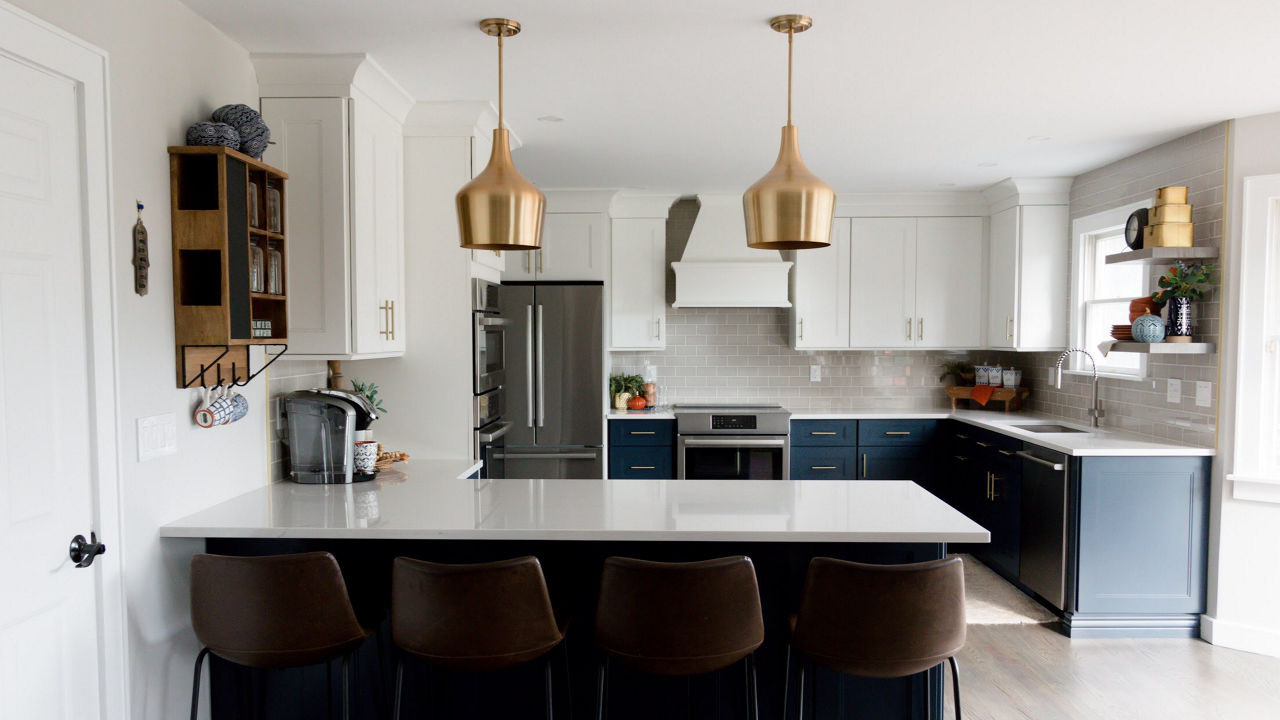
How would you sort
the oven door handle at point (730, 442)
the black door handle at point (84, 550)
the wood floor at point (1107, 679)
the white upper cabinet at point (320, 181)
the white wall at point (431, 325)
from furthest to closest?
the oven door handle at point (730, 442)
the white wall at point (431, 325)
the wood floor at point (1107, 679)
the white upper cabinet at point (320, 181)
the black door handle at point (84, 550)

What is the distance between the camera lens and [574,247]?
5258mm

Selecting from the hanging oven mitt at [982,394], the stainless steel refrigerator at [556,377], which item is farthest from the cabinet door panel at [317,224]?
the hanging oven mitt at [982,394]

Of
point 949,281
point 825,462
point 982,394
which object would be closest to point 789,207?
point 825,462

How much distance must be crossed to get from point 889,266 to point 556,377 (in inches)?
95.9

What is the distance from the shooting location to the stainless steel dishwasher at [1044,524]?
3.83m

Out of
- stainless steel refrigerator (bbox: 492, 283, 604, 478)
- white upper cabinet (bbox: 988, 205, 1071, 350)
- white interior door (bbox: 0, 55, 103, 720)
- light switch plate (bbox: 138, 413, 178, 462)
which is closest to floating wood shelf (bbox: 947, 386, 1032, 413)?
white upper cabinet (bbox: 988, 205, 1071, 350)

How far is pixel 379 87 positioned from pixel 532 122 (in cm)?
79

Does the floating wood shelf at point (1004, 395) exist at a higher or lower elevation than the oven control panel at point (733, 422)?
higher

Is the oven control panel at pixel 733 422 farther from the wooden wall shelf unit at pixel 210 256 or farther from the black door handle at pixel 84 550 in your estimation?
the black door handle at pixel 84 550

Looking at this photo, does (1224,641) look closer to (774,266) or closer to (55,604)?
(774,266)

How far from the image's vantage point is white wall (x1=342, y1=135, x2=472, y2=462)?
3.37 meters

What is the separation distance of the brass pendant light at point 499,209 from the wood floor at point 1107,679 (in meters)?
2.44

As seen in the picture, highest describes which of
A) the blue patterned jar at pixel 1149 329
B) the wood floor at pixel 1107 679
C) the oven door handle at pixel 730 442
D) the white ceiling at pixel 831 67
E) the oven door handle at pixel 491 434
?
the white ceiling at pixel 831 67

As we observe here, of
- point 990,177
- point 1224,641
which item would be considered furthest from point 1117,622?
point 990,177
